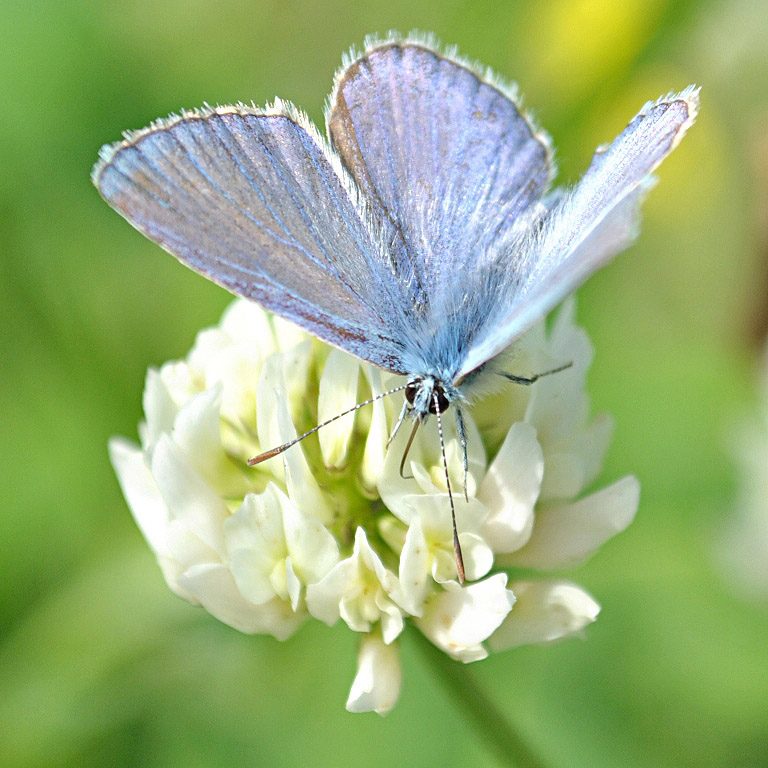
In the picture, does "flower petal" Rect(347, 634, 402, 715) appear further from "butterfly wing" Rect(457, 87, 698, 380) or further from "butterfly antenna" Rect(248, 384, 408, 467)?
"butterfly wing" Rect(457, 87, 698, 380)

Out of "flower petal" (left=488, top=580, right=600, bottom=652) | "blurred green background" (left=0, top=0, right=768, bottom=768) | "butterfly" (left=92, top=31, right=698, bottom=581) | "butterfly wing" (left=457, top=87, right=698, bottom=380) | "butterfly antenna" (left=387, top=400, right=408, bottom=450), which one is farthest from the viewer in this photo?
"blurred green background" (left=0, top=0, right=768, bottom=768)

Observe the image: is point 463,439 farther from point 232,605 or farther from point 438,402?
point 232,605

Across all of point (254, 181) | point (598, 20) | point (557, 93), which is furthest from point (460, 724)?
point (598, 20)

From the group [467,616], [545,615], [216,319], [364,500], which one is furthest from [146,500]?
[216,319]

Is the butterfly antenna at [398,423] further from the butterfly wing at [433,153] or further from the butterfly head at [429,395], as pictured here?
the butterfly wing at [433,153]

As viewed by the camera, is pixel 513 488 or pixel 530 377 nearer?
pixel 513 488

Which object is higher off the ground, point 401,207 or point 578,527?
point 401,207

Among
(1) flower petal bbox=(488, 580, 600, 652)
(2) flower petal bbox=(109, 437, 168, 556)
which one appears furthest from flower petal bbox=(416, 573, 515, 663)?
(2) flower petal bbox=(109, 437, 168, 556)

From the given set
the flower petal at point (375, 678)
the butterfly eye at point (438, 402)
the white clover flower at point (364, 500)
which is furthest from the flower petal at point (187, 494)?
the butterfly eye at point (438, 402)
